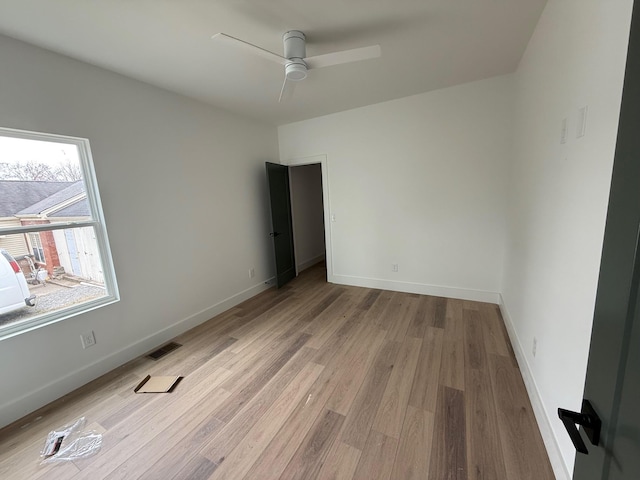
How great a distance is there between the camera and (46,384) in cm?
197

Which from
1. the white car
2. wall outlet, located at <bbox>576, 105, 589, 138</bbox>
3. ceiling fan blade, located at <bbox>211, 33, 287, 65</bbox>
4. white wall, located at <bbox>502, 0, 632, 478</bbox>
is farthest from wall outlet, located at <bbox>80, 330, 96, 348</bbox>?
wall outlet, located at <bbox>576, 105, 589, 138</bbox>

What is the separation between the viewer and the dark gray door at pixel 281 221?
13.1ft

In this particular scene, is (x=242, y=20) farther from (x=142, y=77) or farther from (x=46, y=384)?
(x=46, y=384)

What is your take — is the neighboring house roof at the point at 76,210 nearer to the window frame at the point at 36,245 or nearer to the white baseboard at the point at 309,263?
the window frame at the point at 36,245

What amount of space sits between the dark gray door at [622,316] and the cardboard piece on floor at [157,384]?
2.45m

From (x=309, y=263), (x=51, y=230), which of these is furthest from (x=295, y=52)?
(x=309, y=263)

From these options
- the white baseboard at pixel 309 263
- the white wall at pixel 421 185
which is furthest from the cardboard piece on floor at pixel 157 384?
the white baseboard at pixel 309 263

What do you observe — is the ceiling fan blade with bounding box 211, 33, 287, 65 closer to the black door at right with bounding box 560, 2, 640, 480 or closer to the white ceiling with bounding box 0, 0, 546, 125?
the white ceiling with bounding box 0, 0, 546, 125

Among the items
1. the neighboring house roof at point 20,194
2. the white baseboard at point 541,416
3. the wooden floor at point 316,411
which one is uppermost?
the neighboring house roof at point 20,194

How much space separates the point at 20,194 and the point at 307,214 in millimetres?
4000

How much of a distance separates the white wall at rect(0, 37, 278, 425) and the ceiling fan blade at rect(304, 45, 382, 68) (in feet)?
5.88

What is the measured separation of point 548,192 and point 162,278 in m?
3.38

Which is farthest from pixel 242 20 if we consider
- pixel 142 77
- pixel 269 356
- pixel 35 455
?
pixel 35 455

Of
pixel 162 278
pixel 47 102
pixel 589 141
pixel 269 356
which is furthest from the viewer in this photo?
pixel 162 278
